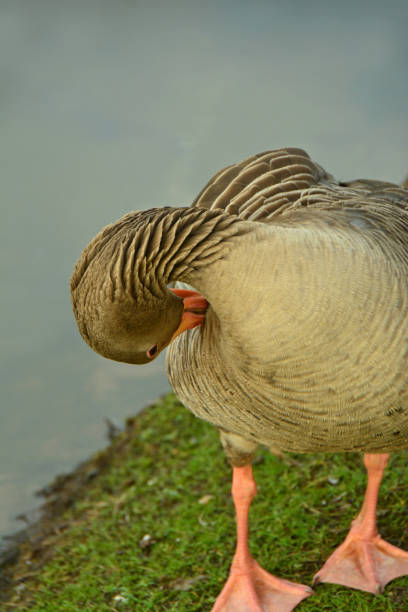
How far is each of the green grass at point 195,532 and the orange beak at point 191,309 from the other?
67.9 inches

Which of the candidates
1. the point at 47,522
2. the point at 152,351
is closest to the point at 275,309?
the point at 152,351

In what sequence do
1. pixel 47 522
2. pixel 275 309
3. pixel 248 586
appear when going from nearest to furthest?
pixel 275 309, pixel 248 586, pixel 47 522

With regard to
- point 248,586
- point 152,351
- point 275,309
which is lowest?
point 248,586

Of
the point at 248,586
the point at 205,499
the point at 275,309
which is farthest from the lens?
the point at 205,499

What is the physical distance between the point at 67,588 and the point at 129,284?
108 inches

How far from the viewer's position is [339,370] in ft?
8.30

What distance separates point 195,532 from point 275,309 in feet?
8.46

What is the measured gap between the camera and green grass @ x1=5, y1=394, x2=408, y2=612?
395 centimetres

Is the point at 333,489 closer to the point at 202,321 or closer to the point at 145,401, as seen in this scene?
the point at 202,321

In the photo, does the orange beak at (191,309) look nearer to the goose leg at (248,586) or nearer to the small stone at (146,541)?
the goose leg at (248,586)

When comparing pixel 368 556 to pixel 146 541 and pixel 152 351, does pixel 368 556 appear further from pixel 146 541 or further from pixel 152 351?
pixel 152 351

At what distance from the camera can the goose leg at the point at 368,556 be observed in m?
3.54

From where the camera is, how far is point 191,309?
2.99m

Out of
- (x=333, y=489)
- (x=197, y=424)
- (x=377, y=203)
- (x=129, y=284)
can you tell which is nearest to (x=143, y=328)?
(x=129, y=284)
